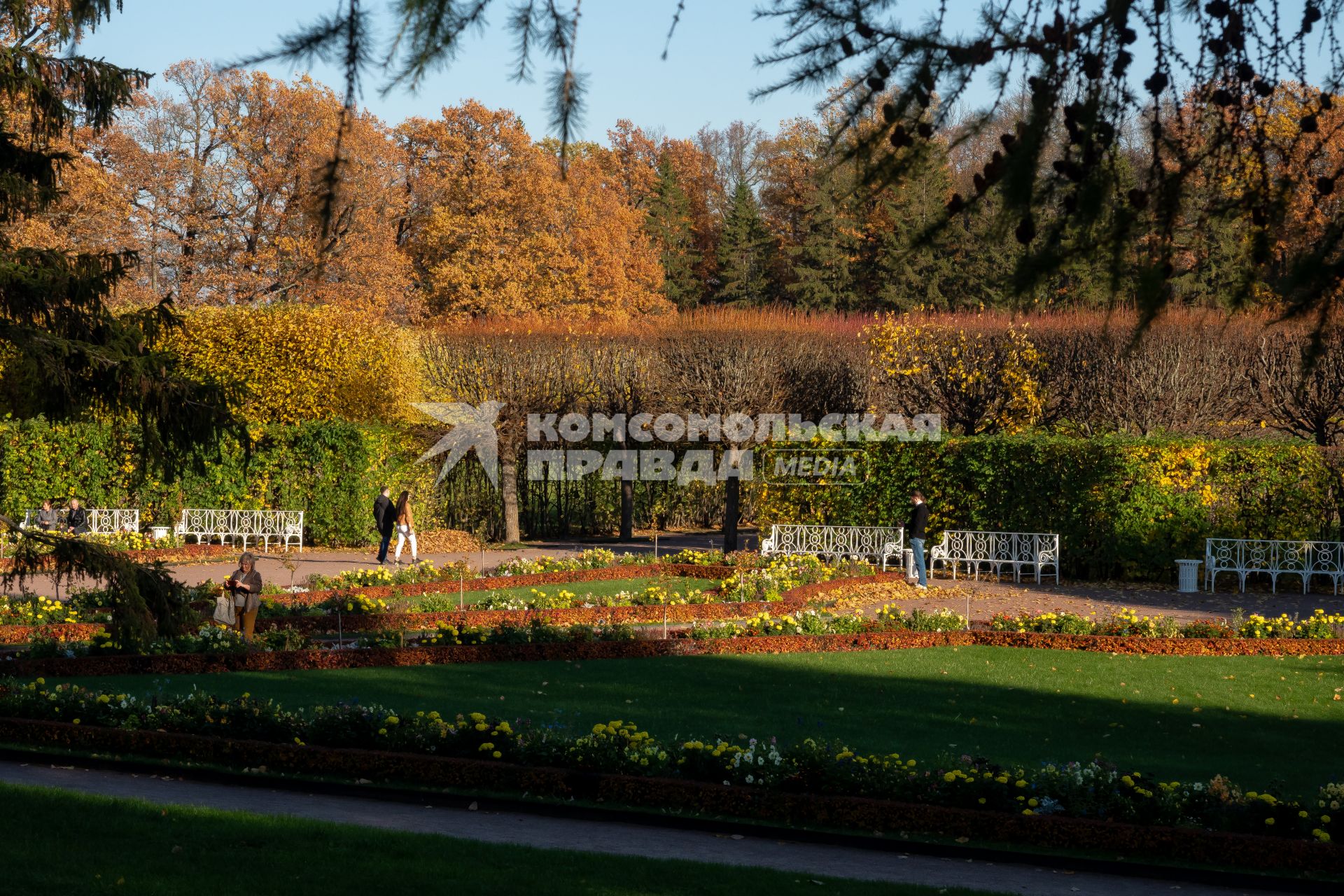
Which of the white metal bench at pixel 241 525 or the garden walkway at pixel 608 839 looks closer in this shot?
the garden walkway at pixel 608 839

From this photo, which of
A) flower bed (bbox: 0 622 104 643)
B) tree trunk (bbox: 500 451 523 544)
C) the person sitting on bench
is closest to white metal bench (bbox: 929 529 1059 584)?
tree trunk (bbox: 500 451 523 544)

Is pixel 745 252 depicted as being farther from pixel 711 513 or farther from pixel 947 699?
pixel 947 699

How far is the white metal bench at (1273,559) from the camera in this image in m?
19.2

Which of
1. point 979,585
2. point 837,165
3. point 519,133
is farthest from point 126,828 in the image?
point 519,133

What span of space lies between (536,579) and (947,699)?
9.76 metres

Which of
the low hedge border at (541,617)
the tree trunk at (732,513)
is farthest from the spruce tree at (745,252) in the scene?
the low hedge border at (541,617)

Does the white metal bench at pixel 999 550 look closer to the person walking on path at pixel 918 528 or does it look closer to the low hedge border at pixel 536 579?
the person walking on path at pixel 918 528

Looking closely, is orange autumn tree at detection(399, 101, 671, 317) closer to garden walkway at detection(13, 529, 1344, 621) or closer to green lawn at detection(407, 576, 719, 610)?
garden walkway at detection(13, 529, 1344, 621)

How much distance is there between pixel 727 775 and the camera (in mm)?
7945

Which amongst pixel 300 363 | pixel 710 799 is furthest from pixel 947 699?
pixel 300 363

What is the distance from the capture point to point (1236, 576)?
2066 cm

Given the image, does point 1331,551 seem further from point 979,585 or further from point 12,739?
point 12,739

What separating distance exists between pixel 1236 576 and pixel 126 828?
18.0m

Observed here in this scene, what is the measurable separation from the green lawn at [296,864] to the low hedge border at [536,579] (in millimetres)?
10207
